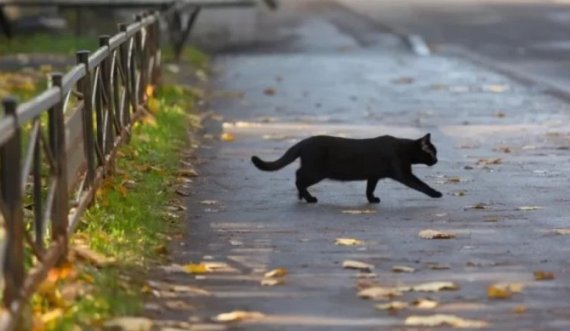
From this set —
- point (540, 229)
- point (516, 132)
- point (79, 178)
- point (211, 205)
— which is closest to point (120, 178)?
point (211, 205)

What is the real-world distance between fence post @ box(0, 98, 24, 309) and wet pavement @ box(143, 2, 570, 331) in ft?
2.59

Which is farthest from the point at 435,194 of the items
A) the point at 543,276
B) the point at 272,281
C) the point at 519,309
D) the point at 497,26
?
the point at 497,26

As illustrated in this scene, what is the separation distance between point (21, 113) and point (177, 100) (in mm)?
11382

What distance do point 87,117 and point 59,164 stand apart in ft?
5.85

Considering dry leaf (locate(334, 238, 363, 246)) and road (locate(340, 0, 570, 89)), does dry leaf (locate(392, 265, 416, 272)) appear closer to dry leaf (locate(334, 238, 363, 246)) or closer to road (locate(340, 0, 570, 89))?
dry leaf (locate(334, 238, 363, 246))

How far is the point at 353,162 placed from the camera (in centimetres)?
1165

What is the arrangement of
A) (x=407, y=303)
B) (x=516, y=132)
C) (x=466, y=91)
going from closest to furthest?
(x=407, y=303), (x=516, y=132), (x=466, y=91)

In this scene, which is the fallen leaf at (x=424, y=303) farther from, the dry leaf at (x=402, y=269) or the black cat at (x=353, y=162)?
the black cat at (x=353, y=162)

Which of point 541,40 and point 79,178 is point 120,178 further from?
point 541,40

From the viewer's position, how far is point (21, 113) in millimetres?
7395

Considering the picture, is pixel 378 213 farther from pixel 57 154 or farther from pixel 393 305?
pixel 393 305

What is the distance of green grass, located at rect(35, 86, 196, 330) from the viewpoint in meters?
7.82

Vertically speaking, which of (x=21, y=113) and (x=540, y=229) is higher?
(x=21, y=113)

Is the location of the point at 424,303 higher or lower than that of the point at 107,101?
lower
